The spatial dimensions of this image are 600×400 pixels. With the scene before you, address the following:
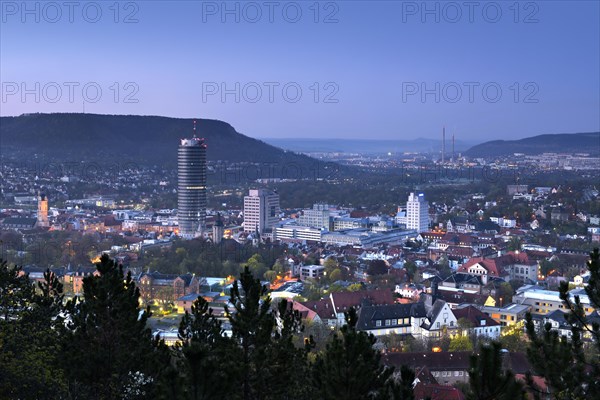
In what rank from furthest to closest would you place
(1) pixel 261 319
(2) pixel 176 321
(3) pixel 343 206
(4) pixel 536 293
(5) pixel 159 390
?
(3) pixel 343 206 < (4) pixel 536 293 < (2) pixel 176 321 < (1) pixel 261 319 < (5) pixel 159 390

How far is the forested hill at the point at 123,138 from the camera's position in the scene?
104 m

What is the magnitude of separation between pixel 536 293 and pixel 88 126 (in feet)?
291

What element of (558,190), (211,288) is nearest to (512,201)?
(558,190)

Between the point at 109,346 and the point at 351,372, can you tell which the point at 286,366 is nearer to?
the point at 351,372

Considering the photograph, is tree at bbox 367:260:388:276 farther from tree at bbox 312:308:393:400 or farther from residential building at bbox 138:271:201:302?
tree at bbox 312:308:393:400

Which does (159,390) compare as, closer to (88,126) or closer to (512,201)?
(512,201)

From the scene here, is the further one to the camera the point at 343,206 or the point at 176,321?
the point at 343,206

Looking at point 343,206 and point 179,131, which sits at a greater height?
point 179,131

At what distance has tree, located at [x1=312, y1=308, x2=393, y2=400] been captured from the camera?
659 cm

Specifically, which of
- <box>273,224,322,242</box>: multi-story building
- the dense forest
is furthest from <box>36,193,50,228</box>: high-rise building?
the dense forest

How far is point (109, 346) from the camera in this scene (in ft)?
28.1

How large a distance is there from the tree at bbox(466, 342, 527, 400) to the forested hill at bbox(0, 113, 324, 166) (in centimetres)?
9844

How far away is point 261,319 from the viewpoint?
8.23m

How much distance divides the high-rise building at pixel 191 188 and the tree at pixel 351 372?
5049 centimetres
